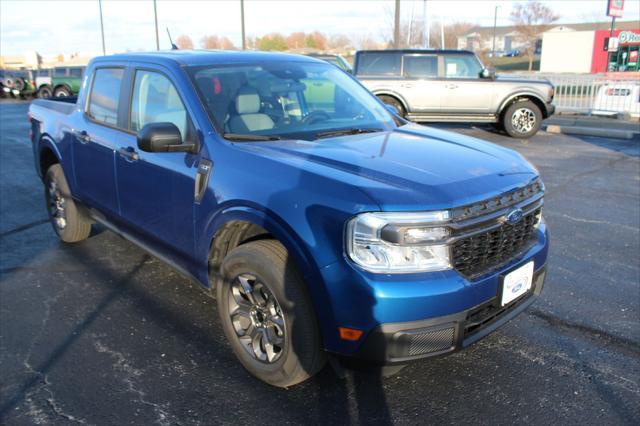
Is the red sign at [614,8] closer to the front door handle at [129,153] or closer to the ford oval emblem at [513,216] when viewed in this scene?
the ford oval emblem at [513,216]

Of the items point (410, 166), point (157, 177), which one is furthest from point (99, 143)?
point (410, 166)

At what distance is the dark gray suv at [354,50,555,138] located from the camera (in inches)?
479

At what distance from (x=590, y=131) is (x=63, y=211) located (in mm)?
11863

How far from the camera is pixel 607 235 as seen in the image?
18.2ft

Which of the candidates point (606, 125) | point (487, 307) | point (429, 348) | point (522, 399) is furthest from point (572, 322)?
point (606, 125)

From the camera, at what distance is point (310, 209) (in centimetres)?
259

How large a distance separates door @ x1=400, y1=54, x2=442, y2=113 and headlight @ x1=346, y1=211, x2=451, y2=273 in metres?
10.8

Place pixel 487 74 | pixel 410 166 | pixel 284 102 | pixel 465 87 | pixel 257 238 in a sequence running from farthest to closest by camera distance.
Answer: pixel 465 87 → pixel 487 74 → pixel 284 102 → pixel 257 238 → pixel 410 166

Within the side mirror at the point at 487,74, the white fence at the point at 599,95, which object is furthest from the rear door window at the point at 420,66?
the white fence at the point at 599,95

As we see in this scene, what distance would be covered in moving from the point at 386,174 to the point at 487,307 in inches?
32.6

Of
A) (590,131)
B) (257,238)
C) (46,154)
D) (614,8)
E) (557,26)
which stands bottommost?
(590,131)

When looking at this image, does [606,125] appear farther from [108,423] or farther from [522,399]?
[108,423]

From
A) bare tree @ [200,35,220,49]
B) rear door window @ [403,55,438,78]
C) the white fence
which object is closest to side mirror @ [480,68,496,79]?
rear door window @ [403,55,438,78]

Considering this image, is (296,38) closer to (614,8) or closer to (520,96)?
(614,8)
